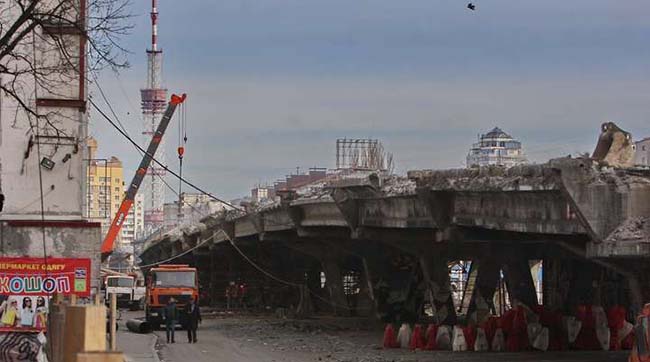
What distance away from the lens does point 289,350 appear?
40656mm

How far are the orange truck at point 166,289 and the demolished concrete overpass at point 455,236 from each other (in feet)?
18.2

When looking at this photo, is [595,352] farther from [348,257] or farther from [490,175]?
[348,257]

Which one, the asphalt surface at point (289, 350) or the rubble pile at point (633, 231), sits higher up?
the rubble pile at point (633, 231)

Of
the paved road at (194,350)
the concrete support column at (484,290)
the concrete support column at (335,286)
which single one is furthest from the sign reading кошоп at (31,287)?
the concrete support column at (335,286)

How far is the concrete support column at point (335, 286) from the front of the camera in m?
69.1

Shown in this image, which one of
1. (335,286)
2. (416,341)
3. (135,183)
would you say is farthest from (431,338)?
(135,183)

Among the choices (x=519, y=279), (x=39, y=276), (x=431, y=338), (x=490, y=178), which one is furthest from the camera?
(x=519, y=279)

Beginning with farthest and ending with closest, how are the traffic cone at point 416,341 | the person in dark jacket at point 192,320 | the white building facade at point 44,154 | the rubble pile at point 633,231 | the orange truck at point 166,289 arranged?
the orange truck at point 166,289, the person in dark jacket at point 192,320, the traffic cone at point 416,341, the white building facade at point 44,154, the rubble pile at point 633,231

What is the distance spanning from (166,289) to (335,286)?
1895 cm

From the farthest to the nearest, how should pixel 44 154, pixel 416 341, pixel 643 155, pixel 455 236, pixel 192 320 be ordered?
pixel 192 320
pixel 416 341
pixel 455 236
pixel 44 154
pixel 643 155

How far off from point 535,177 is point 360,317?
126 feet

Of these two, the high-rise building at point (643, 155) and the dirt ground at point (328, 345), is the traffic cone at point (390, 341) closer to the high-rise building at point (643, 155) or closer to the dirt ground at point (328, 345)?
the dirt ground at point (328, 345)

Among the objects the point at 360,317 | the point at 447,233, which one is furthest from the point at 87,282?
the point at 360,317

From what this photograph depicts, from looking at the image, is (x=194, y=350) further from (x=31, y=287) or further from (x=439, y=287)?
(x=31, y=287)
